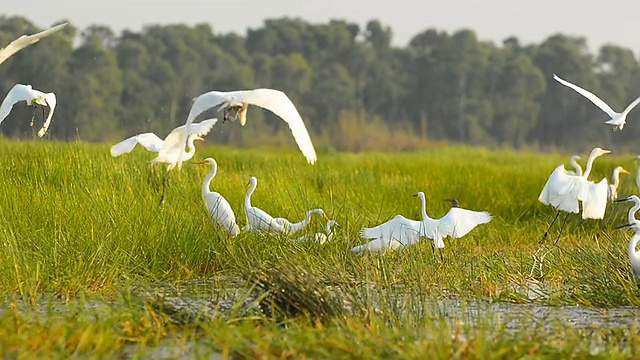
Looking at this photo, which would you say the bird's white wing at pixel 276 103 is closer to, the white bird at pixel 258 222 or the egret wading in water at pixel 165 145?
the white bird at pixel 258 222

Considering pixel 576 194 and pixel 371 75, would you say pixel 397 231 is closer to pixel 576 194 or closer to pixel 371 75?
pixel 576 194

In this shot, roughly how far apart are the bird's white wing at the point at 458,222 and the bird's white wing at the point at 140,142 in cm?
191

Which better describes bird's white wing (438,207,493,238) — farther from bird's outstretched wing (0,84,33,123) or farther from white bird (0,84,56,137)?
bird's outstretched wing (0,84,33,123)

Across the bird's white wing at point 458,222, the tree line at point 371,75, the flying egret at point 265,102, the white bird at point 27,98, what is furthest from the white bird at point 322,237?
the tree line at point 371,75

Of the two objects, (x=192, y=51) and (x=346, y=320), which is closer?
(x=346, y=320)

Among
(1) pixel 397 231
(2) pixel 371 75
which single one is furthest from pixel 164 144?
(2) pixel 371 75

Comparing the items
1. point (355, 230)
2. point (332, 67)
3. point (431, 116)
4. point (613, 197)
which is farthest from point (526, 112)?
point (355, 230)

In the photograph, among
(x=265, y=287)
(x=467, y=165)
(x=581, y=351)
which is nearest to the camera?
(x=581, y=351)

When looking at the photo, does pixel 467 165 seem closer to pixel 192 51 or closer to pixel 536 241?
pixel 536 241

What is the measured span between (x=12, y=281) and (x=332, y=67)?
32.1 metres

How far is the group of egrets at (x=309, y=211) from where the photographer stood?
15.0 ft

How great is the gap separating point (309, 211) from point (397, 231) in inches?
19.5

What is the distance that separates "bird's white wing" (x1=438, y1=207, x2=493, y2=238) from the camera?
5277 millimetres

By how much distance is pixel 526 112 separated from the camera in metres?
35.2
